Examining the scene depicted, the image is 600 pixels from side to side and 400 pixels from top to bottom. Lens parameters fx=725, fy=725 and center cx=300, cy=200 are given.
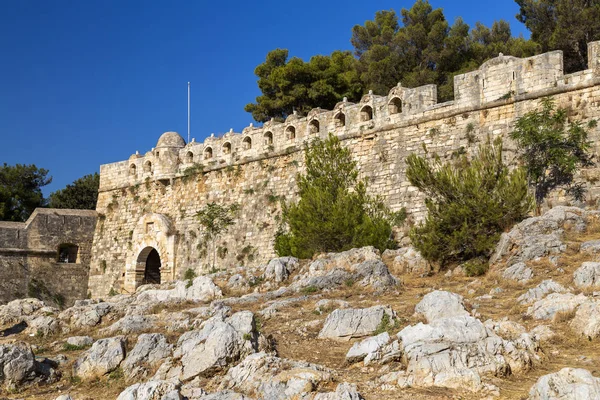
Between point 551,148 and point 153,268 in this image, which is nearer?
point 551,148

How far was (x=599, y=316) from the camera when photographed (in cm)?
961

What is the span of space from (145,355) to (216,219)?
48.8 feet

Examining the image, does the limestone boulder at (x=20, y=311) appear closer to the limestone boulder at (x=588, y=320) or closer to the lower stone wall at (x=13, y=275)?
the lower stone wall at (x=13, y=275)

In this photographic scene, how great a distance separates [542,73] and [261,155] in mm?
10200

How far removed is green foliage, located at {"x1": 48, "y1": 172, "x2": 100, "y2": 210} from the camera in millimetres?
44844

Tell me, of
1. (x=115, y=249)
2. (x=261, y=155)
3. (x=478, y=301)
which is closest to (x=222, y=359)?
(x=478, y=301)

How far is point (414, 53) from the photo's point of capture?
3216 cm

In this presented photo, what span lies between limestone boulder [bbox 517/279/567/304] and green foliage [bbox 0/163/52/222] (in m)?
33.2

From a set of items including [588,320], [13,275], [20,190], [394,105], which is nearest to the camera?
[588,320]

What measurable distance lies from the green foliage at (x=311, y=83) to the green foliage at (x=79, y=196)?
14.5m

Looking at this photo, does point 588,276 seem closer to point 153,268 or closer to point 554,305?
point 554,305

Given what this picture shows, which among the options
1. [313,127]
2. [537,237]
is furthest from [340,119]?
[537,237]

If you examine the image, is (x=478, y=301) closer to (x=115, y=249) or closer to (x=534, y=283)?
(x=534, y=283)

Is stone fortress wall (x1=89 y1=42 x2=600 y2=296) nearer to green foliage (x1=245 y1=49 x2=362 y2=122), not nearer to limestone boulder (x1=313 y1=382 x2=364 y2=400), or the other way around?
green foliage (x1=245 y1=49 x2=362 y2=122)
